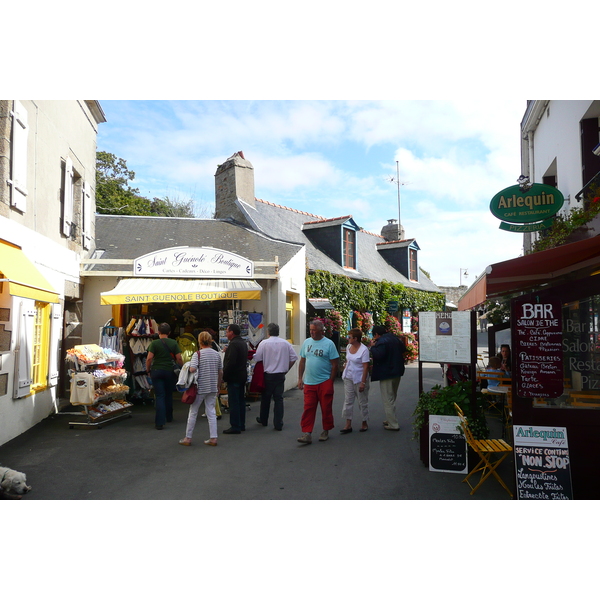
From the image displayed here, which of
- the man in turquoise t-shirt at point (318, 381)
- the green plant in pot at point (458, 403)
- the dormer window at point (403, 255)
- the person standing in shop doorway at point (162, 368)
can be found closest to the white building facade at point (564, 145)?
the green plant in pot at point (458, 403)

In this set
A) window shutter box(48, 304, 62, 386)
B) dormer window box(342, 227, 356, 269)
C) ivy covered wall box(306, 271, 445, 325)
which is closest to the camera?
window shutter box(48, 304, 62, 386)

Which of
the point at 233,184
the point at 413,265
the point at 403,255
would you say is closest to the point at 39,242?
the point at 233,184

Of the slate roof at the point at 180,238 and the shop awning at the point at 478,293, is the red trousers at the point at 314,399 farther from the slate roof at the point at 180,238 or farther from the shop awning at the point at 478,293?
the slate roof at the point at 180,238

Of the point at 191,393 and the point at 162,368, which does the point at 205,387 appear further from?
the point at 162,368

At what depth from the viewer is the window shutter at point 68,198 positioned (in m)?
9.17

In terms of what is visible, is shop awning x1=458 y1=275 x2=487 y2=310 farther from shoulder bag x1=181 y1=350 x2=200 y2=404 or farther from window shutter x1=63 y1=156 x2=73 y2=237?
window shutter x1=63 y1=156 x2=73 y2=237

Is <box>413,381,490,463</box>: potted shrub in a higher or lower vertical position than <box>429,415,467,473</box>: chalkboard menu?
higher

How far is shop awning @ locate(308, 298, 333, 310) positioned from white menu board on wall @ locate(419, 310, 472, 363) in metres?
→ 8.43

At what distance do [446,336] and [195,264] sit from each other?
602 centimetres

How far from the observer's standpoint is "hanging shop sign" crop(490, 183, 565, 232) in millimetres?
7711

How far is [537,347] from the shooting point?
4.62 meters

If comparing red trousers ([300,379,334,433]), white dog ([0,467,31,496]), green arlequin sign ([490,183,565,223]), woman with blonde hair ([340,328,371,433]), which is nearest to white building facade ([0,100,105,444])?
white dog ([0,467,31,496])

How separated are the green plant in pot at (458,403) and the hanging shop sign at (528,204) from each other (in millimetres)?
3319

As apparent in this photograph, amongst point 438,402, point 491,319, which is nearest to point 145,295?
point 438,402
